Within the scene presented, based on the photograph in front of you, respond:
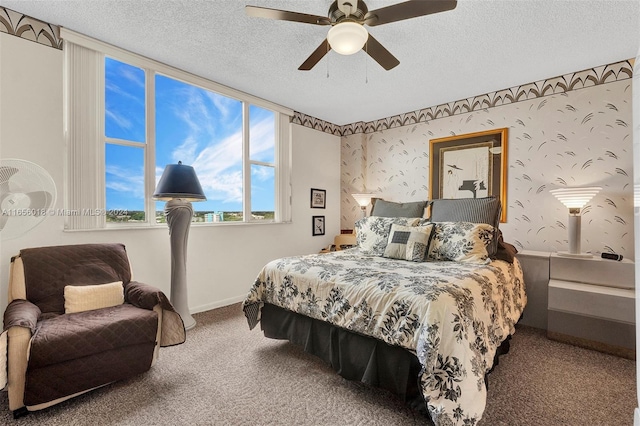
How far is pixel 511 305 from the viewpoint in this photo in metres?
2.27

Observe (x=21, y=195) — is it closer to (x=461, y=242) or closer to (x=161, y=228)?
(x=161, y=228)

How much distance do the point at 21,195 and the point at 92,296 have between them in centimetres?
82

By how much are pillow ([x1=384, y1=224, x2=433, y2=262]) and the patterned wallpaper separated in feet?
4.89

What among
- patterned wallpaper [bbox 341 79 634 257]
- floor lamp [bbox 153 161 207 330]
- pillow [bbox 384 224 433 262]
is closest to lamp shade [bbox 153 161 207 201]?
floor lamp [bbox 153 161 207 330]

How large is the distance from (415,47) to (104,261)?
303 centimetres

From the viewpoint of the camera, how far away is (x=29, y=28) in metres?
2.24

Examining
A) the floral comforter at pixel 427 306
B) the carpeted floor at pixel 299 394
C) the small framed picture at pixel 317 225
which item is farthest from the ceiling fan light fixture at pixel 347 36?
the small framed picture at pixel 317 225

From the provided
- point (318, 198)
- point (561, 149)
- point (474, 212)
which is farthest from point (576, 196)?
point (318, 198)

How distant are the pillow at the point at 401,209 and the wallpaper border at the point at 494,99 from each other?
1497 millimetres

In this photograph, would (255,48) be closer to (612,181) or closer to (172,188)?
(172,188)

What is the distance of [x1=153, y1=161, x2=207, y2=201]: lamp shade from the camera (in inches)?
101

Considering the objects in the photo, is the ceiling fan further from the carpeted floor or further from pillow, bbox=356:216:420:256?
the carpeted floor

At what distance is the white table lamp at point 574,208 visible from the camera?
8.69ft

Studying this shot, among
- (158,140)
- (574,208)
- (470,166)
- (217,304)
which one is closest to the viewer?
(574,208)
